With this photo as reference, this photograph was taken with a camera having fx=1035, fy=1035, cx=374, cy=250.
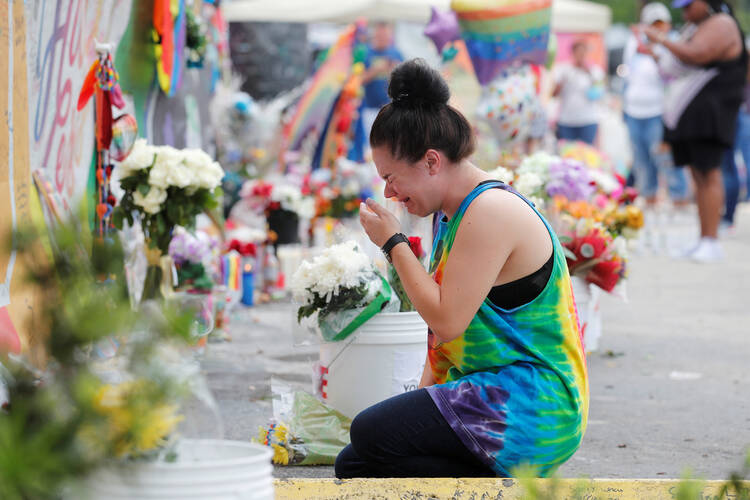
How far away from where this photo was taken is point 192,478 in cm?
166

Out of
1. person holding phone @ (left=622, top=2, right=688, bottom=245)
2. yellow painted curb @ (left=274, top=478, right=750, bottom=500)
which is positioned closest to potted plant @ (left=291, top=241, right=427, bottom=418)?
yellow painted curb @ (left=274, top=478, right=750, bottom=500)

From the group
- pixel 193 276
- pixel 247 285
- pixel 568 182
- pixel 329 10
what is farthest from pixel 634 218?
pixel 329 10

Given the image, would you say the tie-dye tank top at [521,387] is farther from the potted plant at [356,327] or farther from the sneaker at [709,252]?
the sneaker at [709,252]

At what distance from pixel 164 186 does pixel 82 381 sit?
3.56m

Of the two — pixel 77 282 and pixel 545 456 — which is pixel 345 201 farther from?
pixel 77 282

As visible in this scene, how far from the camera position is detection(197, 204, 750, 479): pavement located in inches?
155

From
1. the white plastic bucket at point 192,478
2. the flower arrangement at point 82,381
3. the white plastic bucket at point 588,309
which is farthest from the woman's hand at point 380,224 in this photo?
the white plastic bucket at point 588,309

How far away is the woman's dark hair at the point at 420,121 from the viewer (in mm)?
2795

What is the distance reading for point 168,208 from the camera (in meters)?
5.11

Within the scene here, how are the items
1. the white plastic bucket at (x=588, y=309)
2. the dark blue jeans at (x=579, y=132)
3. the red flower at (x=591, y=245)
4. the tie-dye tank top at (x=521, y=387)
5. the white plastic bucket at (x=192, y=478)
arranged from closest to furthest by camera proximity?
the white plastic bucket at (x=192, y=478)
the tie-dye tank top at (x=521, y=387)
the red flower at (x=591, y=245)
the white plastic bucket at (x=588, y=309)
the dark blue jeans at (x=579, y=132)

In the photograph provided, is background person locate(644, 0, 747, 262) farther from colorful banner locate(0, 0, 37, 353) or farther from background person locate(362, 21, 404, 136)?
colorful banner locate(0, 0, 37, 353)

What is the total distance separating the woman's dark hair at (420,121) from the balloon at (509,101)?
16.7 ft

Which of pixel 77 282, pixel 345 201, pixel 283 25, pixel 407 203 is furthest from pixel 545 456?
pixel 283 25

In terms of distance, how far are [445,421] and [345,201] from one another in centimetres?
676
